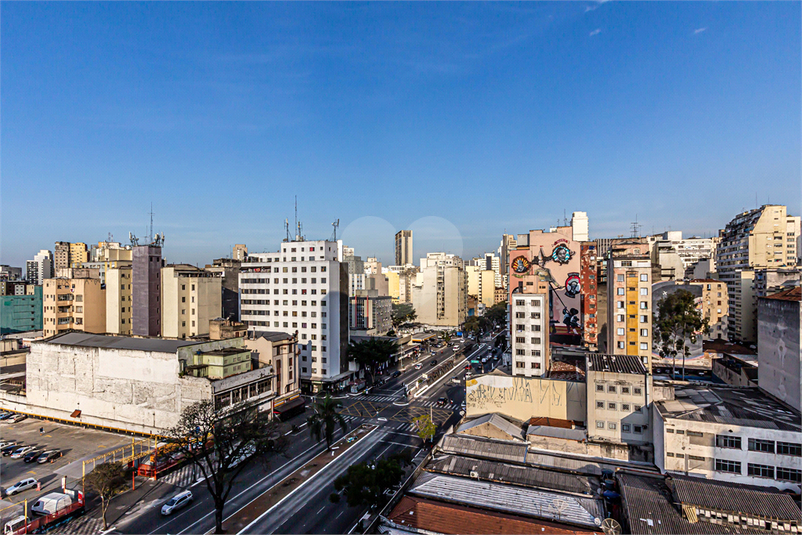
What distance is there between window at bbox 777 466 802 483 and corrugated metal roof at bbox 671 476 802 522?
7694 mm

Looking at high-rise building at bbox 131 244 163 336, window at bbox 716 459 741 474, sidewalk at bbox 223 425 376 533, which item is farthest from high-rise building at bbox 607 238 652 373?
high-rise building at bbox 131 244 163 336

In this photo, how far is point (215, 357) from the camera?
43656mm

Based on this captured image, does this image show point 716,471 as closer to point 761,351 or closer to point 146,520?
point 761,351

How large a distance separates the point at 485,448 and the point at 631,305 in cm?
3153

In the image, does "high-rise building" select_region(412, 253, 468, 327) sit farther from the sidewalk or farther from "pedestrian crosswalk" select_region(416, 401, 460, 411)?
the sidewalk

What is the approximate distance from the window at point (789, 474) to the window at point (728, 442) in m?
2.75

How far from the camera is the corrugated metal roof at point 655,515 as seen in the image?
2269 centimetres

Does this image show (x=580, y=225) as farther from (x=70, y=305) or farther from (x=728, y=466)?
(x=70, y=305)

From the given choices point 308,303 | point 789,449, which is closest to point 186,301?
point 308,303

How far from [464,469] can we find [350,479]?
8.90 metres

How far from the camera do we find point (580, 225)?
112 m

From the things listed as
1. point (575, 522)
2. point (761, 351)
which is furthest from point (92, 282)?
point (761, 351)

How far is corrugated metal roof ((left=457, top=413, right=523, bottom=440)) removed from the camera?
38656mm

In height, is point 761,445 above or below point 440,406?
above
